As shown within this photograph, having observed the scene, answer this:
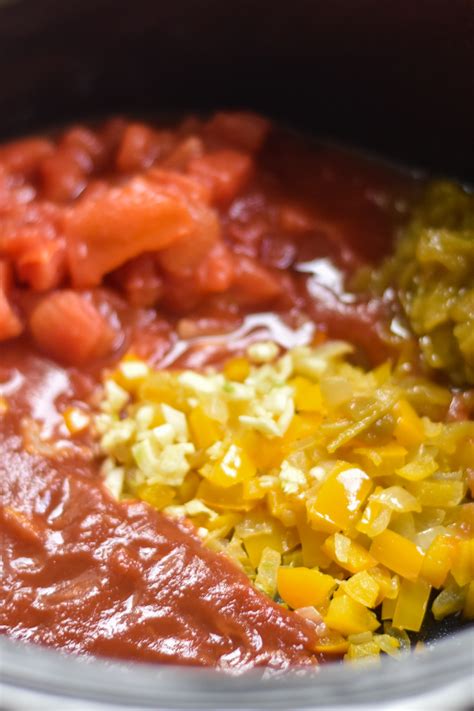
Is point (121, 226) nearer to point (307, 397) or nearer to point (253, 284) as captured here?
point (253, 284)

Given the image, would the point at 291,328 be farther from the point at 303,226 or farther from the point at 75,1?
the point at 75,1

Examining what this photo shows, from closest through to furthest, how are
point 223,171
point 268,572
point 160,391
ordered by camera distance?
point 268,572
point 160,391
point 223,171

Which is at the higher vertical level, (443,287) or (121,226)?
(121,226)

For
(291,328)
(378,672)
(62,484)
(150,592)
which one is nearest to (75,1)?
(291,328)

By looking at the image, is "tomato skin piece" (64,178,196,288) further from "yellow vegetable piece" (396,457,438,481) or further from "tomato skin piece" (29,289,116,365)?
"yellow vegetable piece" (396,457,438,481)

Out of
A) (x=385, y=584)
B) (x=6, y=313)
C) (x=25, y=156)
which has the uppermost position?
(x=25, y=156)

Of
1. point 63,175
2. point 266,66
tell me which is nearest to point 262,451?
point 63,175

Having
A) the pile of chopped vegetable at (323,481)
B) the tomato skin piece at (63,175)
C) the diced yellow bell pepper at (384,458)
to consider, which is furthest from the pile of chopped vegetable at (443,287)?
the tomato skin piece at (63,175)
